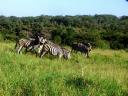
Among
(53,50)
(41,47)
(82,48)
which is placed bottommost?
(82,48)

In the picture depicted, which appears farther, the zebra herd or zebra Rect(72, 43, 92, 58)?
zebra Rect(72, 43, 92, 58)

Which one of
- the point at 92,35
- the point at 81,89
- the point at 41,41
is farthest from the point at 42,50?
→ the point at 92,35

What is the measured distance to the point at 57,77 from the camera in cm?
1028

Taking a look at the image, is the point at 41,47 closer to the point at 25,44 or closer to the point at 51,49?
the point at 51,49

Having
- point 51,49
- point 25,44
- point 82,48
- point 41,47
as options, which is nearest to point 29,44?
point 25,44

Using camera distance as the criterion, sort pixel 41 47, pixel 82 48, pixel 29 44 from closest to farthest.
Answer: pixel 41 47 → pixel 29 44 → pixel 82 48

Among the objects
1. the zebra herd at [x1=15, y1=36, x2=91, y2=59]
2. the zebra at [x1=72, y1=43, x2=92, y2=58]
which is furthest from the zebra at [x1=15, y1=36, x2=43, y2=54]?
the zebra at [x1=72, y1=43, x2=92, y2=58]

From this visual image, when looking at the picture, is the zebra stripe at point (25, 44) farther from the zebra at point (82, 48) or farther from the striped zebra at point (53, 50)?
the zebra at point (82, 48)

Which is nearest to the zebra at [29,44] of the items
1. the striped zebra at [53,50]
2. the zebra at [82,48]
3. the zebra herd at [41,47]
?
the zebra herd at [41,47]

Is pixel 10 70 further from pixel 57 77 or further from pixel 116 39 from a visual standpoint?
pixel 116 39

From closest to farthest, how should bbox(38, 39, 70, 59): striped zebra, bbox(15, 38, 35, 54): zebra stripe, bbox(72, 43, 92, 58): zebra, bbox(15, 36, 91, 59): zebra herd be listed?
bbox(15, 36, 91, 59): zebra herd, bbox(38, 39, 70, 59): striped zebra, bbox(15, 38, 35, 54): zebra stripe, bbox(72, 43, 92, 58): zebra

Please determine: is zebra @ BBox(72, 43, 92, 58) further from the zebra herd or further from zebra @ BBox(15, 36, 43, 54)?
zebra @ BBox(15, 36, 43, 54)

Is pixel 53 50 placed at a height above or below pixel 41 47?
below

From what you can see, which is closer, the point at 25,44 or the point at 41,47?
the point at 41,47
